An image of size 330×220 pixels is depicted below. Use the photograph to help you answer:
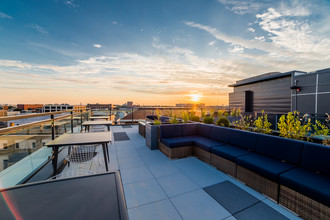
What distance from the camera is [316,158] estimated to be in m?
1.95

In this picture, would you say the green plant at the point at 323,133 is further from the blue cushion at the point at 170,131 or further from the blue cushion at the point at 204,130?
the blue cushion at the point at 170,131

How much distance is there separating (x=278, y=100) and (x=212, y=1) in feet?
32.2

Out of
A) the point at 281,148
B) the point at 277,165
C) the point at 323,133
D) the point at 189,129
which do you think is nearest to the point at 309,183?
the point at 277,165

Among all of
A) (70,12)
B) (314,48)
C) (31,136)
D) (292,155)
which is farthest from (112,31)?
(314,48)

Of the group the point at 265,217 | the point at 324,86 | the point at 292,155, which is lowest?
the point at 265,217

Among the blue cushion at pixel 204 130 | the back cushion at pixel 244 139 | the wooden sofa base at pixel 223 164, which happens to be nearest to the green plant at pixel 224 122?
the blue cushion at pixel 204 130

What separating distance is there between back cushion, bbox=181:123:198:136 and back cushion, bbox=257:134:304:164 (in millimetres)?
1830

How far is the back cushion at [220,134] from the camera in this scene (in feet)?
10.9

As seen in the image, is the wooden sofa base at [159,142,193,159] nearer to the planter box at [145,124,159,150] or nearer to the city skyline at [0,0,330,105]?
the planter box at [145,124,159,150]

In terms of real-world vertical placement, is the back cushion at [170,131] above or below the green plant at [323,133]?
below

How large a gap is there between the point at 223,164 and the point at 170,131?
1666mm

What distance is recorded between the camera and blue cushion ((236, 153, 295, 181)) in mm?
1993

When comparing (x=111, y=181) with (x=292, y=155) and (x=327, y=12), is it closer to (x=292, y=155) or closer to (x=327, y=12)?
(x=292, y=155)

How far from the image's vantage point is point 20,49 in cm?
708
